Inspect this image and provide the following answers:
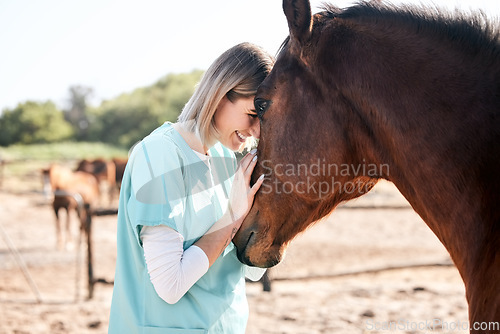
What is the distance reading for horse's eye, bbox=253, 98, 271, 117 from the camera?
1.69 meters

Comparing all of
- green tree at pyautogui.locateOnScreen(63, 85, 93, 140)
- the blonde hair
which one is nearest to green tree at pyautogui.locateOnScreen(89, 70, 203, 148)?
green tree at pyautogui.locateOnScreen(63, 85, 93, 140)

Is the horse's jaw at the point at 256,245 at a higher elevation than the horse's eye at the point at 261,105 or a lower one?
lower

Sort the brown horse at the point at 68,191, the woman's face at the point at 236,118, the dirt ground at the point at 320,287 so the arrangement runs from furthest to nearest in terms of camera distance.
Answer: the brown horse at the point at 68,191
the dirt ground at the point at 320,287
the woman's face at the point at 236,118

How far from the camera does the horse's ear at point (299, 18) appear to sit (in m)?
1.52

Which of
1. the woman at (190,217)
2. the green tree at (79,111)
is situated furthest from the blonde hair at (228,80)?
the green tree at (79,111)

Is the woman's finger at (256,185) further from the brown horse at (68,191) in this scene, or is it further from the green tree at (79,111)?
the green tree at (79,111)

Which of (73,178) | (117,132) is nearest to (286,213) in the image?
(73,178)

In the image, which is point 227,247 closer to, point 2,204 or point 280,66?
point 280,66

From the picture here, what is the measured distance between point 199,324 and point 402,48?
1293mm

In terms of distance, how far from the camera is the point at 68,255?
910 centimetres

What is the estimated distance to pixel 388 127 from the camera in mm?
1494

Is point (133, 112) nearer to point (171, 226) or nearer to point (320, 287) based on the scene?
point (320, 287)

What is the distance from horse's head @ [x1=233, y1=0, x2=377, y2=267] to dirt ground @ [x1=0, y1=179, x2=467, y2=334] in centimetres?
18

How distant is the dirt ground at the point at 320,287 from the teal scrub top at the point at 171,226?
39cm
